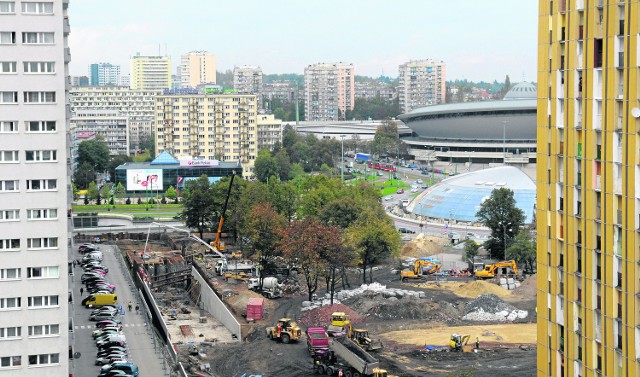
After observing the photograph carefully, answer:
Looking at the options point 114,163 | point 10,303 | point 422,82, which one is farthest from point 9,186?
point 422,82

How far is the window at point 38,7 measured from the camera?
25597 millimetres

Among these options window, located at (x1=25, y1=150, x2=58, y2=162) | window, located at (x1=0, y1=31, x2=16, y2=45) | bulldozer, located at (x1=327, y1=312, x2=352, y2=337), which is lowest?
bulldozer, located at (x1=327, y1=312, x2=352, y2=337)

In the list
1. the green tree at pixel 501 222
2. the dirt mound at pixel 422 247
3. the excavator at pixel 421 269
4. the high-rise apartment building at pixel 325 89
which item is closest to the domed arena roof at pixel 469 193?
the dirt mound at pixel 422 247

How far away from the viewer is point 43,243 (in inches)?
1035

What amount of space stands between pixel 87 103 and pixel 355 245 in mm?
103516

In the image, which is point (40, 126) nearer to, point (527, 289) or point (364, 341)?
point (364, 341)

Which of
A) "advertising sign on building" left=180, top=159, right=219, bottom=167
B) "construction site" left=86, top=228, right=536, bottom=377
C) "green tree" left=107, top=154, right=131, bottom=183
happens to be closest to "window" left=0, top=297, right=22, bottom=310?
"construction site" left=86, top=228, right=536, bottom=377

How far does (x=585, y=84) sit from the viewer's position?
16.9 meters

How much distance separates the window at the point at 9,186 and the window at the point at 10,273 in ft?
6.22

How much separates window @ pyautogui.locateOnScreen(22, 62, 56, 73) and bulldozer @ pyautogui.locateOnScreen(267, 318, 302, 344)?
52.1 feet

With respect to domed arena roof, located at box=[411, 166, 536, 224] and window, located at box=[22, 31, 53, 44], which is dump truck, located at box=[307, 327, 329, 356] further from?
domed arena roof, located at box=[411, 166, 536, 224]

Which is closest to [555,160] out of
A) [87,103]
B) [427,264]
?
[427,264]

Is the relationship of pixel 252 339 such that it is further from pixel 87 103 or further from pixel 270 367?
pixel 87 103

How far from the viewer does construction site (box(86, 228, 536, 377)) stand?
35.2 m
